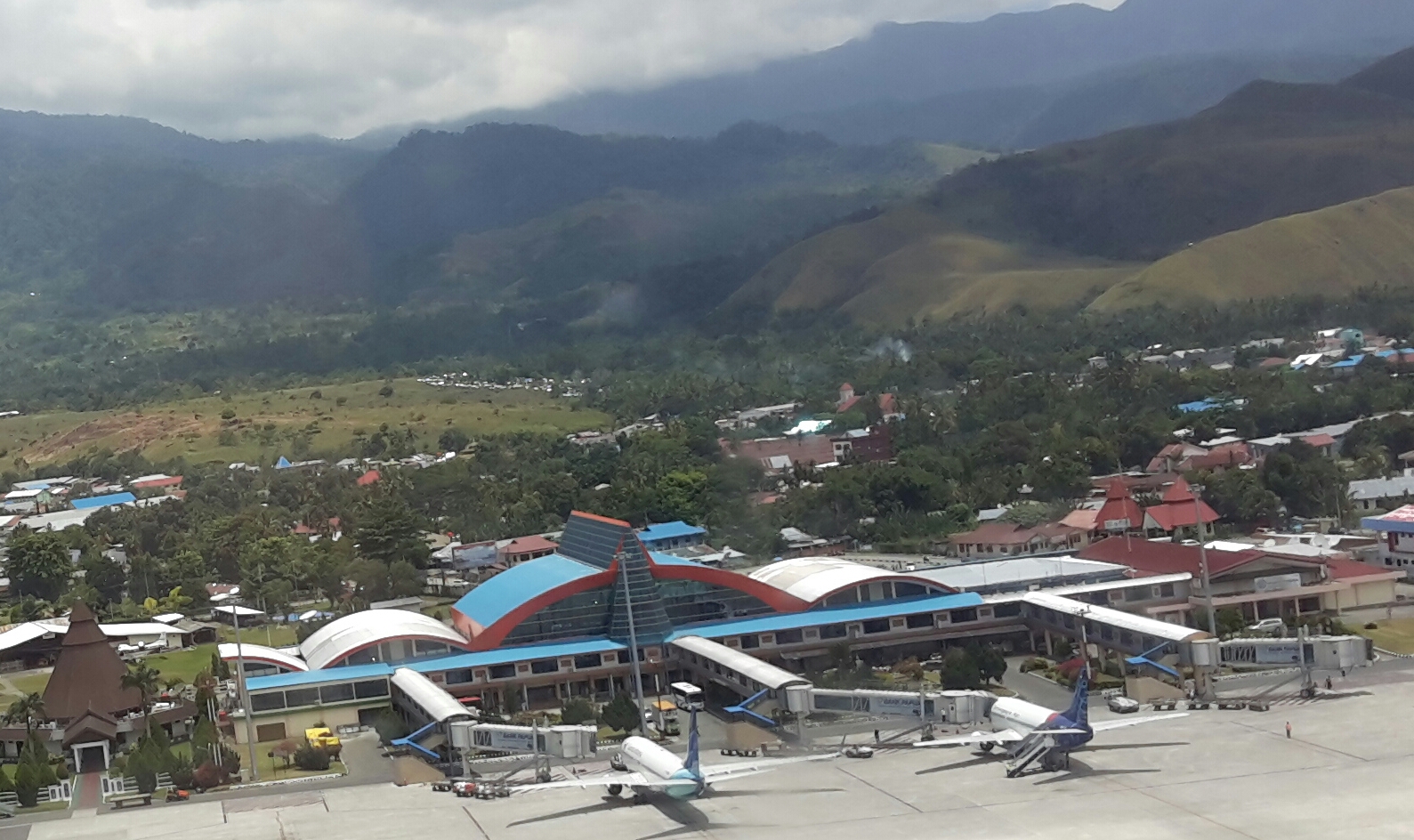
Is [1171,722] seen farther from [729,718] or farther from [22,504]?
[22,504]

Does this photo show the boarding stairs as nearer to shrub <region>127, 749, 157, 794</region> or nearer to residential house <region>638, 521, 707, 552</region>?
shrub <region>127, 749, 157, 794</region>

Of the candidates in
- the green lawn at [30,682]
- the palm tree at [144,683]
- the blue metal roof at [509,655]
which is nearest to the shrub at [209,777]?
the palm tree at [144,683]

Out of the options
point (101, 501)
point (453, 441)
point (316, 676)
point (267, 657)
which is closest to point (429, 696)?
point (316, 676)

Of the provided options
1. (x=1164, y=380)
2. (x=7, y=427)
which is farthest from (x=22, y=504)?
(x=1164, y=380)

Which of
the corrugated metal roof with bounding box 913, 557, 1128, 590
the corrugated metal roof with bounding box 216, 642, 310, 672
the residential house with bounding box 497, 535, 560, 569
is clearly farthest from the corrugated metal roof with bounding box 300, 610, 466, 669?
the residential house with bounding box 497, 535, 560, 569

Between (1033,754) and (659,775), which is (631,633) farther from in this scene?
(1033,754)
